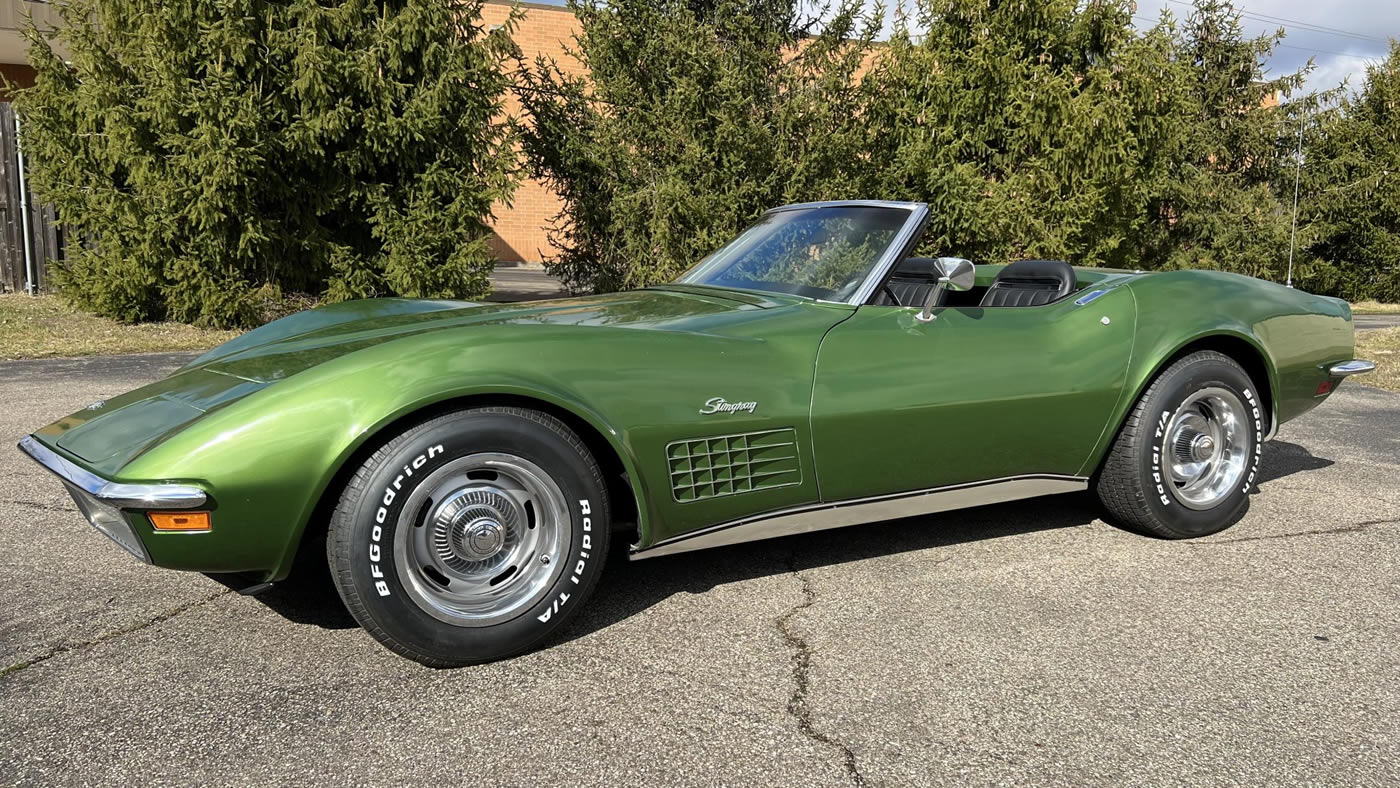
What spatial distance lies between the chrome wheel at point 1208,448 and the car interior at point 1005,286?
0.68 meters

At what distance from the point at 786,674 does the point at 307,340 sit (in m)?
1.99

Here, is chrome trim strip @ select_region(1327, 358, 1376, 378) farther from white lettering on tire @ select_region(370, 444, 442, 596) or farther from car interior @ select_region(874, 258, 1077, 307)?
white lettering on tire @ select_region(370, 444, 442, 596)

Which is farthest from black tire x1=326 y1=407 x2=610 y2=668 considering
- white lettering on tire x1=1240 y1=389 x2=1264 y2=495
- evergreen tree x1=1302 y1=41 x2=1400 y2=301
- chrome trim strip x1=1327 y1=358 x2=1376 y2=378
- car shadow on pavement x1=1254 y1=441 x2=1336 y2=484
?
evergreen tree x1=1302 y1=41 x2=1400 y2=301

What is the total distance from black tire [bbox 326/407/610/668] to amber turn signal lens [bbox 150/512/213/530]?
0.30m

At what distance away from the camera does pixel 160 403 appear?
113 inches

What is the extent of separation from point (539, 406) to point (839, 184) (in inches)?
350

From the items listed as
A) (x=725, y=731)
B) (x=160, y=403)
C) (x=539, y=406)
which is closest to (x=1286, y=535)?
(x=725, y=731)

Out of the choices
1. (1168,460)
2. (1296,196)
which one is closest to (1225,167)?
(1296,196)

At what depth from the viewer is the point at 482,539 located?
2.69m

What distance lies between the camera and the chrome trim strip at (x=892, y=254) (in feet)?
11.4

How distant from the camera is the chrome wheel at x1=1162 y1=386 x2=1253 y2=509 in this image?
3939mm

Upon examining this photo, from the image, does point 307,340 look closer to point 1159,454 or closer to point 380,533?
point 380,533

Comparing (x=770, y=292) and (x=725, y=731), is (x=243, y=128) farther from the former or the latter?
(x=725, y=731)

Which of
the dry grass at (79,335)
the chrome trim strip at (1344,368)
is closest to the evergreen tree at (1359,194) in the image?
the chrome trim strip at (1344,368)
